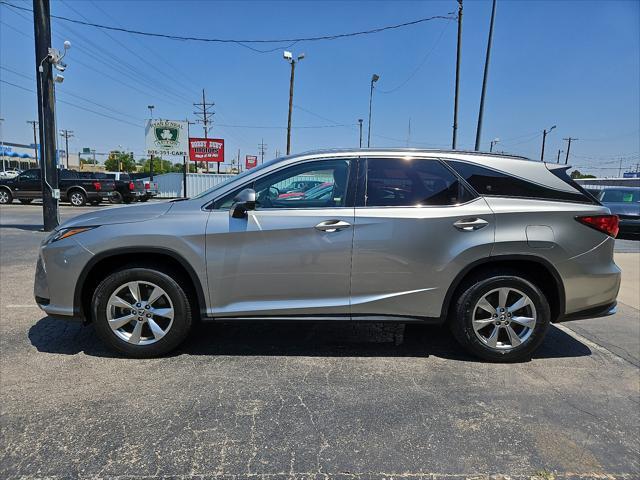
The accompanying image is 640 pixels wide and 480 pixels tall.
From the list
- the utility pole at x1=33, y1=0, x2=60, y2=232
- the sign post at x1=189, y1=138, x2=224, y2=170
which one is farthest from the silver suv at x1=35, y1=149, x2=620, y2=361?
the sign post at x1=189, y1=138, x2=224, y2=170

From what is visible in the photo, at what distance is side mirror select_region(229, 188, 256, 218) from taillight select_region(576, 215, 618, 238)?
2696mm

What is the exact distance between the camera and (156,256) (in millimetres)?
3615

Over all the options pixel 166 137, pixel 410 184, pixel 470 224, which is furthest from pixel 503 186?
pixel 166 137

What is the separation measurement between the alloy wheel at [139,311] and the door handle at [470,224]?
247 centimetres

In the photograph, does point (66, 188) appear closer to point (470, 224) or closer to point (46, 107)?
point (46, 107)

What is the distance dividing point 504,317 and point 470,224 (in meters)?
0.87

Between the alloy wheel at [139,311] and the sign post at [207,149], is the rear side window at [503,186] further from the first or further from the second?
the sign post at [207,149]

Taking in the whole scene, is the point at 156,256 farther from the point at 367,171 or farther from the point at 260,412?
the point at 367,171

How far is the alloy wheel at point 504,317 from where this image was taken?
3.62 metres

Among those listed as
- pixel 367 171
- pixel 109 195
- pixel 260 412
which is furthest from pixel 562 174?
pixel 109 195

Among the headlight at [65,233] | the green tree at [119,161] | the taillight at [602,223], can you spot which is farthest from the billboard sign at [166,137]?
the green tree at [119,161]

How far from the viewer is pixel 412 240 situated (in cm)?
347

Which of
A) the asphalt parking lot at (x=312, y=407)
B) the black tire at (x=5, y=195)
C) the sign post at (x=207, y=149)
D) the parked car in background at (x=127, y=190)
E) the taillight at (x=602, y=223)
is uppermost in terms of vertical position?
the sign post at (x=207, y=149)

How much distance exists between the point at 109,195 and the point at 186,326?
21476 mm
